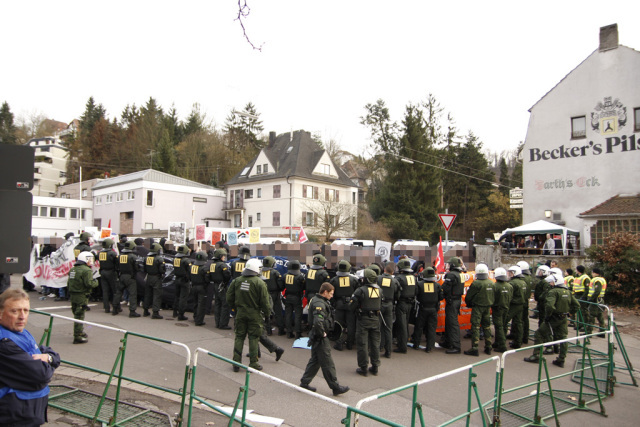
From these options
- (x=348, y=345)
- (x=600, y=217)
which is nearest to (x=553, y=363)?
(x=348, y=345)

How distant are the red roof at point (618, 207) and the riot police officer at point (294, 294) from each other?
2196cm

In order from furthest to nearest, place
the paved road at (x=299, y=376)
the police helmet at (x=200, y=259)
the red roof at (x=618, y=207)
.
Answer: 1. the red roof at (x=618, y=207)
2. the police helmet at (x=200, y=259)
3. the paved road at (x=299, y=376)

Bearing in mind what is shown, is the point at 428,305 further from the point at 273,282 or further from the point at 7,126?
the point at 7,126

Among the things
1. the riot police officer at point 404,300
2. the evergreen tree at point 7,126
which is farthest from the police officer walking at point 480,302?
the evergreen tree at point 7,126

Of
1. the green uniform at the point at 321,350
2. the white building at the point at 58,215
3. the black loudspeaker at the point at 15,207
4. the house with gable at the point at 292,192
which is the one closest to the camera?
the black loudspeaker at the point at 15,207

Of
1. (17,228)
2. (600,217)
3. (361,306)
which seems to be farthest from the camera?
(600,217)

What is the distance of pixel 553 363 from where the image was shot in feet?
30.0

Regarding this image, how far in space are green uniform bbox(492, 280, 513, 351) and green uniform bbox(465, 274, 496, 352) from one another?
0.58 feet

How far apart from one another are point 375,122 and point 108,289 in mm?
43791

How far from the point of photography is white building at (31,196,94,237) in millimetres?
49438

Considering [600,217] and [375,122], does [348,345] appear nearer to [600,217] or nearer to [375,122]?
[600,217]

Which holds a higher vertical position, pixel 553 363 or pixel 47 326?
pixel 47 326

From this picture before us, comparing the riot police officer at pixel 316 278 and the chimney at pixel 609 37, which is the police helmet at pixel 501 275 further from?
the chimney at pixel 609 37

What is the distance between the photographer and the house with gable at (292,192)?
149ft
